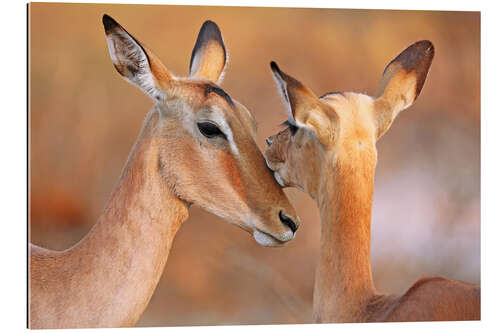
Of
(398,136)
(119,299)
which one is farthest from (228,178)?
(398,136)

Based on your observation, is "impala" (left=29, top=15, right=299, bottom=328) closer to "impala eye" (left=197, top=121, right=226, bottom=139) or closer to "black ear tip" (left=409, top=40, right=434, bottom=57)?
"impala eye" (left=197, top=121, right=226, bottom=139)

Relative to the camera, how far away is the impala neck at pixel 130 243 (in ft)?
13.2

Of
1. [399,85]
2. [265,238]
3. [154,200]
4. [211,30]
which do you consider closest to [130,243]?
[154,200]

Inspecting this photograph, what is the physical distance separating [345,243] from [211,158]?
90cm

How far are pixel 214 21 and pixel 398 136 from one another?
4.99 ft

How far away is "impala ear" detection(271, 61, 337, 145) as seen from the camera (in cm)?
415

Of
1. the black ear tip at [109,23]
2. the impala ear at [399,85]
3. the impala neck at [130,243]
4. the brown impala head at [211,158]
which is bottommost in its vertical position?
the impala neck at [130,243]

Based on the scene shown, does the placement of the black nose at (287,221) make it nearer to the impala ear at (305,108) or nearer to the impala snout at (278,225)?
the impala snout at (278,225)

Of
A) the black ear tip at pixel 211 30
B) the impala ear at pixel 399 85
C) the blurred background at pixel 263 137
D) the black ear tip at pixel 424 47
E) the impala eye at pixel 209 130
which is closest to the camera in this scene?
the impala eye at pixel 209 130

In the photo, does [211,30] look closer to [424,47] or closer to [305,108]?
[305,108]

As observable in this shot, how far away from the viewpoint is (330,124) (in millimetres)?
4301

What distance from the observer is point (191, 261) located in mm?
4906

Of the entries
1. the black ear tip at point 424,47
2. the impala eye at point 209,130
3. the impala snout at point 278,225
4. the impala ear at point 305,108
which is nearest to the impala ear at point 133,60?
the impala eye at point 209,130

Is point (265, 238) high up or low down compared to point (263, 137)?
down
